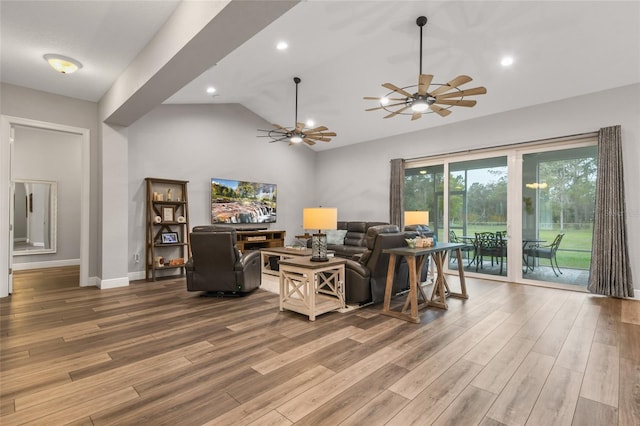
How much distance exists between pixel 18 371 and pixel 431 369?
10.2 feet

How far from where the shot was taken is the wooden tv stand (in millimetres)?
6902

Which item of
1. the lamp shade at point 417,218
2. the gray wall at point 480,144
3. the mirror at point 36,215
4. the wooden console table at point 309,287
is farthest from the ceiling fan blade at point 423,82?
the mirror at point 36,215

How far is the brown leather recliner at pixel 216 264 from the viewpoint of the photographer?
4.36 metres

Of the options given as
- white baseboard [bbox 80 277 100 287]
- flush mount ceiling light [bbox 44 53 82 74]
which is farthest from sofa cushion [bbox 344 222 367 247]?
flush mount ceiling light [bbox 44 53 82 74]

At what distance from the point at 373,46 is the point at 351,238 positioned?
4029mm

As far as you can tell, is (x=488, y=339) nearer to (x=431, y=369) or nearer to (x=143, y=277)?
(x=431, y=369)

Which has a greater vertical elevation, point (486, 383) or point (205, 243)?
point (205, 243)

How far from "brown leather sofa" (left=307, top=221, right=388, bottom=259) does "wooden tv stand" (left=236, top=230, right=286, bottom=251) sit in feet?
2.78

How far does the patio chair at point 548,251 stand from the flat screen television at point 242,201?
5.44 metres

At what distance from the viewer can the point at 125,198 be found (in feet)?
17.4

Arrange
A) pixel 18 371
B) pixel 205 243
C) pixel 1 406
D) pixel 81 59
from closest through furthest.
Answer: pixel 1 406
pixel 18 371
pixel 81 59
pixel 205 243

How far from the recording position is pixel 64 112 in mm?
5004

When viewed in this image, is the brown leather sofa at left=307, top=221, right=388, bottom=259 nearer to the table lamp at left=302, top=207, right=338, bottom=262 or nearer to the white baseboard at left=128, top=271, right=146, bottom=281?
the table lamp at left=302, top=207, right=338, bottom=262

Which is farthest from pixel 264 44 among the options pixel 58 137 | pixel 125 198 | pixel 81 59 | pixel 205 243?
pixel 58 137
